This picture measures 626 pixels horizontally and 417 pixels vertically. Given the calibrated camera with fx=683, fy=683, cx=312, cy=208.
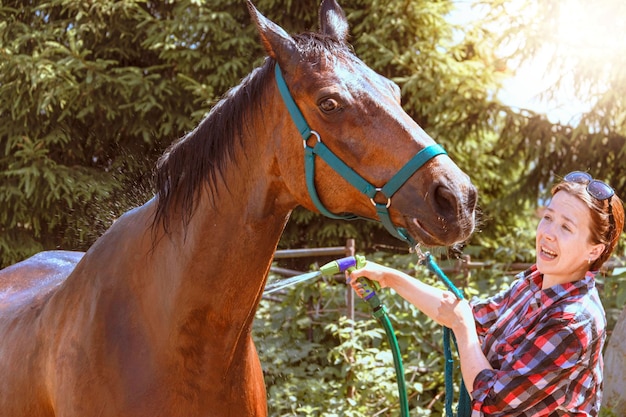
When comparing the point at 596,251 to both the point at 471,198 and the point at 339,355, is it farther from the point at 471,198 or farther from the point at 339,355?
the point at 339,355

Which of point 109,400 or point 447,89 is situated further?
point 447,89

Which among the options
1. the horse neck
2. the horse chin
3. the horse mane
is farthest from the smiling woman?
the horse mane

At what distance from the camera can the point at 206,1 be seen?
811 centimetres

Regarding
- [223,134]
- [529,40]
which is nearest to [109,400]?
[223,134]

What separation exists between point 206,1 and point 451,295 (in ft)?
22.1

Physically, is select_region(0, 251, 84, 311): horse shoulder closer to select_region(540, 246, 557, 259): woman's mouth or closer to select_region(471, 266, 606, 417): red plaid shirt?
select_region(471, 266, 606, 417): red plaid shirt

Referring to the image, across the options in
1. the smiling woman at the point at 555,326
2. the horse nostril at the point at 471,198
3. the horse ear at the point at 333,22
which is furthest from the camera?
the horse ear at the point at 333,22

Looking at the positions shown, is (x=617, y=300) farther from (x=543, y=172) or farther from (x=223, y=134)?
(x=223, y=134)

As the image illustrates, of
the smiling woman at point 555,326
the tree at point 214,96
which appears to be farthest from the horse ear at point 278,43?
the tree at point 214,96

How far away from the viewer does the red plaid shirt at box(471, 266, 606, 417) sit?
183 cm

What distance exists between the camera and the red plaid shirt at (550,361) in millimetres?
1831

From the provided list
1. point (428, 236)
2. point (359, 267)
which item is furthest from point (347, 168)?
point (359, 267)

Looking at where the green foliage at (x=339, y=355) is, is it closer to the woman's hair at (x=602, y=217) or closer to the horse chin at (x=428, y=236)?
the woman's hair at (x=602, y=217)

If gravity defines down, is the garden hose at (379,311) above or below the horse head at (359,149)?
below
